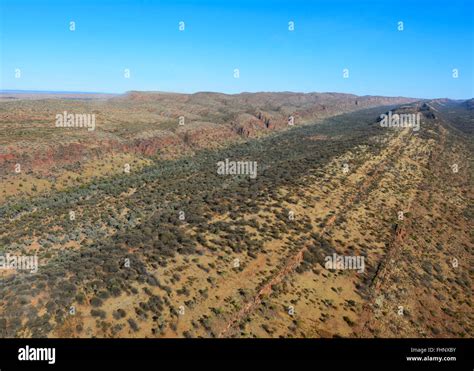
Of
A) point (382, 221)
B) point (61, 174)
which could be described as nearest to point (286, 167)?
point (382, 221)

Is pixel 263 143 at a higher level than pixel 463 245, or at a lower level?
higher

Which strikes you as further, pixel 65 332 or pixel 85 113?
pixel 85 113

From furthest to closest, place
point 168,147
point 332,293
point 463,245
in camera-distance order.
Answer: point 168,147
point 463,245
point 332,293

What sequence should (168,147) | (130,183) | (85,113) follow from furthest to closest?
(85,113)
(168,147)
(130,183)

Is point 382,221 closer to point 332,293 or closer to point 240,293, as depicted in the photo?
point 332,293

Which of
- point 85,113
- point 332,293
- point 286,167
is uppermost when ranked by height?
point 85,113
